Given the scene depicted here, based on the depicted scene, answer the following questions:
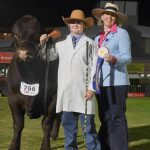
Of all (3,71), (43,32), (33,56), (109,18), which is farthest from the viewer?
(3,71)

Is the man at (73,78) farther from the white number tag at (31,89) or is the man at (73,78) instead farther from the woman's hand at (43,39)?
the white number tag at (31,89)

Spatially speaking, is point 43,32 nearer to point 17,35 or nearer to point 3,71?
point 17,35

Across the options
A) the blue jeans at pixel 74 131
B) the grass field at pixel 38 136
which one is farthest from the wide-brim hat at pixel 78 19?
the grass field at pixel 38 136

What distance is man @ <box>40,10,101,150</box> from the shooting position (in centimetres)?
507

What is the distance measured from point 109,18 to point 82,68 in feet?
1.93

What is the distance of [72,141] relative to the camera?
203 inches

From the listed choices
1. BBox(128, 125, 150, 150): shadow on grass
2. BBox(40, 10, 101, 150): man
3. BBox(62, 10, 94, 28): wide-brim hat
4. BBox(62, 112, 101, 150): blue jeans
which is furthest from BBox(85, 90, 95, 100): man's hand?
BBox(128, 125, 150, 150): shadow on grass

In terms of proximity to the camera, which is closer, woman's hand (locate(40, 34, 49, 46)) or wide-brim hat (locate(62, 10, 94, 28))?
wide-brim hat (locate(62, 10, 94, 28))

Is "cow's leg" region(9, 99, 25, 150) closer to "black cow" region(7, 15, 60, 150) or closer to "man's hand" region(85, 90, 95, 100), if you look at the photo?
"black cow" region(7, 15, 60, 150)

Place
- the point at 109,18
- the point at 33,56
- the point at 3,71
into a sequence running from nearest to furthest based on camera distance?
1. the point at 109,18
2. the point at 33,56
3. the point at 3,71

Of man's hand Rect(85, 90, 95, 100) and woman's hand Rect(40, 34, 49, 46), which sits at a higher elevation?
woman's hand Rect(40, 34, 49, 46)

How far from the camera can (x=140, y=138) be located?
7.25 meters

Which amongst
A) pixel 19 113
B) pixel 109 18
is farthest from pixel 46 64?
pixel 109 18

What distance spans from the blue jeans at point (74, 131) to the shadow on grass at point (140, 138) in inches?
48.7
